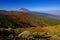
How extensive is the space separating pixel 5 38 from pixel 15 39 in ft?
5.52

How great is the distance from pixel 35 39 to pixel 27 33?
1.73 m

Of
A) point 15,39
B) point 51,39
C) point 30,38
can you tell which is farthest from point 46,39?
point 15,39

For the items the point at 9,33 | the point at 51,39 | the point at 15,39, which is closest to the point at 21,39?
the point at 15,39

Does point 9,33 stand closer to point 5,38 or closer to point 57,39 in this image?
point 5,38

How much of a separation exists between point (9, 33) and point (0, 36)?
90.5 inches

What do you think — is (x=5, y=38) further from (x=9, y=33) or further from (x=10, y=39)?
(x=9, y=33)

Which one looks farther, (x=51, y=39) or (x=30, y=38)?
(x=51, y=39)

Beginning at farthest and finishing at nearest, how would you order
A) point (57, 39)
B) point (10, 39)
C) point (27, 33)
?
point (57, 39) → point (27, 33) → point (10, 39)

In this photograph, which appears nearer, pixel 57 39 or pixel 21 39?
pixel 21 39

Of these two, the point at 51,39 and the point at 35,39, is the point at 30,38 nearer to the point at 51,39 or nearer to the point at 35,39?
the point at 35,39

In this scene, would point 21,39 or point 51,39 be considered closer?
point 21,39

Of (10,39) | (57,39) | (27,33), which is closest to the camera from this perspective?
(10,39)

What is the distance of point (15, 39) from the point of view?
1160 inches

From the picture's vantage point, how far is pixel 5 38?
97.8ft
